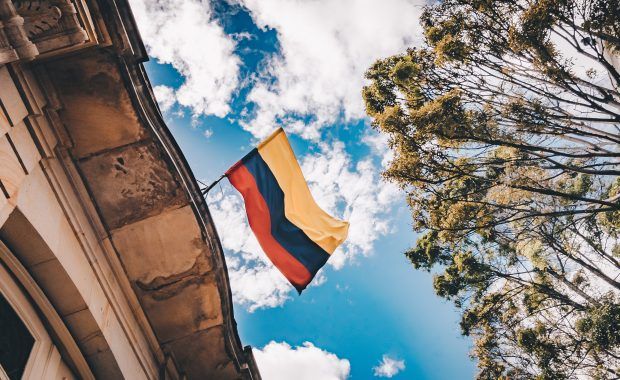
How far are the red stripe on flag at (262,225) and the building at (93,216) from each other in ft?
2.12

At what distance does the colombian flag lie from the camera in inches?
202

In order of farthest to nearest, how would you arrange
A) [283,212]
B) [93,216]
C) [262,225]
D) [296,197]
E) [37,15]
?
1. [296,197]
2. [283,212]
3. [262,225]
4. [93,216]
5. [37,15]

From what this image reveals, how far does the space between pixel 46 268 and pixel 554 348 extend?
11880mm

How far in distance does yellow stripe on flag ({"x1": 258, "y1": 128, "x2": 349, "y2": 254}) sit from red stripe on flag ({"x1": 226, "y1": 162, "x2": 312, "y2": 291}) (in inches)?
15.2

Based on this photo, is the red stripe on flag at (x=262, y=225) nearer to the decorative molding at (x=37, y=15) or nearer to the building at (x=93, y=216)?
the building at (x=93, y=216)

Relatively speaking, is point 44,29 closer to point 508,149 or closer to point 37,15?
point 37,15

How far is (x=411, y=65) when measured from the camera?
301 inches

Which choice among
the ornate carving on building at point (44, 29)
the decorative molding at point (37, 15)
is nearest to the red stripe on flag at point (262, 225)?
the ornate carving on building at point (44, 29)

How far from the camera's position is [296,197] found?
5.59m

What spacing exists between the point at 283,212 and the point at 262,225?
401 millimetres

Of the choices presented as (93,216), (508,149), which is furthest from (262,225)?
(508,149)

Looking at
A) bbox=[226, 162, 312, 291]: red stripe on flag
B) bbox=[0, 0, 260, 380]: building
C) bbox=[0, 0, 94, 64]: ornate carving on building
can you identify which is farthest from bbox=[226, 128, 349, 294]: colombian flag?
bbox=[0, 0, 94, 64]: ornate carving on building

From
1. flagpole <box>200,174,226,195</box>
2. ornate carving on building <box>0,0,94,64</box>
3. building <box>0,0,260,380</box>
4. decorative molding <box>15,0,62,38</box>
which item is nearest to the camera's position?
ornate carving on building <box>0,0,94,64</box>

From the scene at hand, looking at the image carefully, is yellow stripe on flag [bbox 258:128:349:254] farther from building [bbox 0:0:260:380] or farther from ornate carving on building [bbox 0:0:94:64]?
ornate carving on building [bbox 0:0:94:64]
